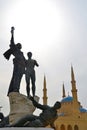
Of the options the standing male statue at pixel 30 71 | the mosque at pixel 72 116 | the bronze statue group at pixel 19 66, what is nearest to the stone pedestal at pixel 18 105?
the bronze statue group at pixel 19 66

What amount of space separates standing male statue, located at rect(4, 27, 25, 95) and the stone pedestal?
424 mm

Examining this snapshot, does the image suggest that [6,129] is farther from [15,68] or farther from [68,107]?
[68,107]

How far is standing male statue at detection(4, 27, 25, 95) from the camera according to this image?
11314 mm

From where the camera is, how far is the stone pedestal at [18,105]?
34.9 feet

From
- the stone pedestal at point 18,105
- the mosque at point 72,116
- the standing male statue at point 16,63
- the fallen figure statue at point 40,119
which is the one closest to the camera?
the fallen figure statue at point 40,119

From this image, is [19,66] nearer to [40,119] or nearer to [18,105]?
[18,105]

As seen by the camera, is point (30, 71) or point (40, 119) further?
point (30, 71)

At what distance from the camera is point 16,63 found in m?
11.6

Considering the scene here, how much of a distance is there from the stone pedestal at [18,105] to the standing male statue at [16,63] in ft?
1.39

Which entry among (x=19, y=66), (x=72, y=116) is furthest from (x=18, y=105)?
(x=72, y=116)

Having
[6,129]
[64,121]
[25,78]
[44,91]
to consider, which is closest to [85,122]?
[64,121]

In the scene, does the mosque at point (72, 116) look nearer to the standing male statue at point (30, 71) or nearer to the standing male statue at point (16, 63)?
the standing male statue at point (30, 71)

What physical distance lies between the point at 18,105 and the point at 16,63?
1.86 metres

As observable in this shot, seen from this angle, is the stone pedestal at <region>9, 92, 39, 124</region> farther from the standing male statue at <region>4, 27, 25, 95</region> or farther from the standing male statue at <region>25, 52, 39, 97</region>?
the standing male statue at <region>25, 52, 39, 97</region>
